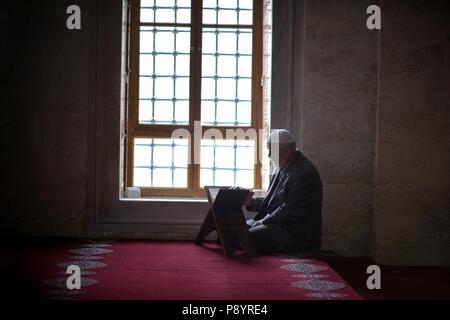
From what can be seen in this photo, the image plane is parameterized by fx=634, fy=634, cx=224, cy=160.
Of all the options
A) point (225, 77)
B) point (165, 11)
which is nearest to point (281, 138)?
point (225, 77)

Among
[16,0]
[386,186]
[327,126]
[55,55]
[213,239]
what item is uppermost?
[16,0]

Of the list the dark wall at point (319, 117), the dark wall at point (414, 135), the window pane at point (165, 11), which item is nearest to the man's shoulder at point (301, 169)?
the dark wall at point (319, 117)

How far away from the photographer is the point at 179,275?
484 cm

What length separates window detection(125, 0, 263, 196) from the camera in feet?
25.0

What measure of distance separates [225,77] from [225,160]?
1.00 metres

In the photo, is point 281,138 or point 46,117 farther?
point 46,117

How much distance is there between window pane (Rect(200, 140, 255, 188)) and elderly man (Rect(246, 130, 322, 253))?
1399 millimetres

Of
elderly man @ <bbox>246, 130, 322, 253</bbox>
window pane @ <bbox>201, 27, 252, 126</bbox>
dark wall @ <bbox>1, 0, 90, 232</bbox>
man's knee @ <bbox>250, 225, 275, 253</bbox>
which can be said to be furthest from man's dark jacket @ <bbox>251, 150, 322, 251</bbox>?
dark wall @ <bbox>1, 0, 90, 232</bbox>

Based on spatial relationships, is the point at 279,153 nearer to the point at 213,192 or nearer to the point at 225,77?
the point at 213,192

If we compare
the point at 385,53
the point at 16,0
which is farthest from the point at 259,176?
the point at 16,0

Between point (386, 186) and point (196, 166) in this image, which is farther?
point (196, 166)

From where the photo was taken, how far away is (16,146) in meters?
7.23
